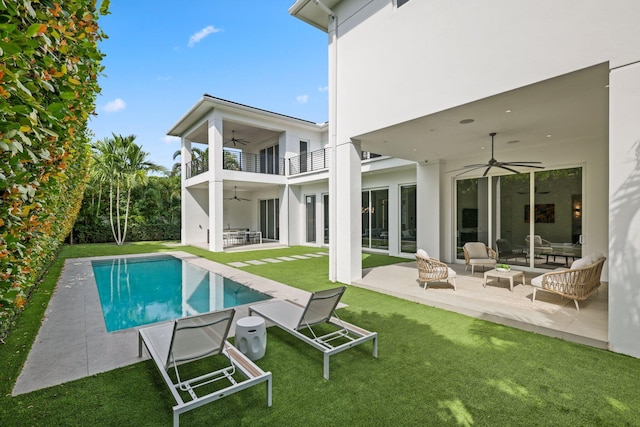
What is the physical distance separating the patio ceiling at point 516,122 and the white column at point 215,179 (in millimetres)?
9016

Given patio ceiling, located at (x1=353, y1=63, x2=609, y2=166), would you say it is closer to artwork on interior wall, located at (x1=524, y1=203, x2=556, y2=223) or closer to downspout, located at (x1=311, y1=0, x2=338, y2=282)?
downspout, located at (x1=311, y1=0, x2=338, y2=282)

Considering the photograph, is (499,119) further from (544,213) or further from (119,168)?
(119,168)

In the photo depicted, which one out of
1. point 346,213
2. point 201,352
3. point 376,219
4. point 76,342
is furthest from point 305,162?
point 201,352

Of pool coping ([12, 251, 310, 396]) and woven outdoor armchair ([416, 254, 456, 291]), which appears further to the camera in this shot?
woven outdoor armchair ([416, 254, 456, 291])

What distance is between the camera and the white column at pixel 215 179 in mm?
15227

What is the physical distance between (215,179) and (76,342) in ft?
A: 37.9

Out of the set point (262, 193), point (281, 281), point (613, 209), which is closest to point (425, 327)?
point (613, 209)

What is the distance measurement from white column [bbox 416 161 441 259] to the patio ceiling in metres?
1.34

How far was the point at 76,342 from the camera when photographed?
472cm

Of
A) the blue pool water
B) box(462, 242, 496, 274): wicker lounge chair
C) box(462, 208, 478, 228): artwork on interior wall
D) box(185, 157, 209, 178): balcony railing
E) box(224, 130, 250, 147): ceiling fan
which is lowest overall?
the blue pool water

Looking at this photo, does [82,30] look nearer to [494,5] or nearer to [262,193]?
[494,5]

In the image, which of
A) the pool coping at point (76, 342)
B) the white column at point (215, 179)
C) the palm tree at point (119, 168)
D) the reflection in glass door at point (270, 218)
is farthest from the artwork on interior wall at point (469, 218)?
the palm tree at point (119, 168)

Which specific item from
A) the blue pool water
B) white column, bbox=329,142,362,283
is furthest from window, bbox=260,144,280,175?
white column, bbox=329,142,362,283

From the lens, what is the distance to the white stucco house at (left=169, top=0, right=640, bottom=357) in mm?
4258
